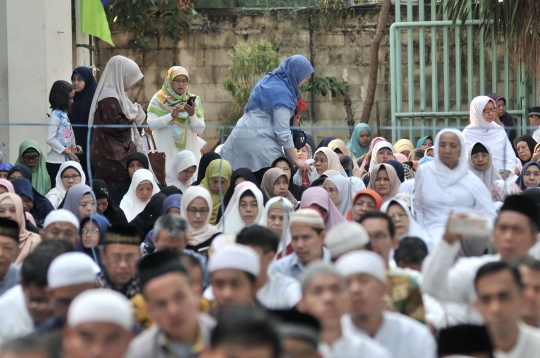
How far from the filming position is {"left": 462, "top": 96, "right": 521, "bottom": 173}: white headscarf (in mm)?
10523

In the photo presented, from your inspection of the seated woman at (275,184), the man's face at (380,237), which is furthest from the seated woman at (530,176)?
the man's face at (380,237)

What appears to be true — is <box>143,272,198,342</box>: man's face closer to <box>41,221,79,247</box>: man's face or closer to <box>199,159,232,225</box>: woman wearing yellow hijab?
<box>41,221,79,247</box>: man's face

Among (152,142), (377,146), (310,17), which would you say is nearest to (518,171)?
(377,146)

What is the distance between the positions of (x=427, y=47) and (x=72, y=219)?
29.3 ft

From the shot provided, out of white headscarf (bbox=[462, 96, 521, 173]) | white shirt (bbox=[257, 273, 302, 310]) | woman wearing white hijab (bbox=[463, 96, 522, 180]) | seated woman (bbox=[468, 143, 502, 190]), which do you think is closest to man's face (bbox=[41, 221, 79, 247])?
white shirt (bbox=[257, 273, 302, 310])

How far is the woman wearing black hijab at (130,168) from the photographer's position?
9266 millimetres

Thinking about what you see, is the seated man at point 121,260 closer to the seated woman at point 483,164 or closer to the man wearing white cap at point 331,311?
the man wearing white cap at point 331,311

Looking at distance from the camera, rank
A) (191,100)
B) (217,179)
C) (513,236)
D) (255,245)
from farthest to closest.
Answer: (191,100) → (217,179) → (255,245) → (513,236)

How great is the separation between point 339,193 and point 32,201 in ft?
7.97

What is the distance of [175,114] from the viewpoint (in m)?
10.1

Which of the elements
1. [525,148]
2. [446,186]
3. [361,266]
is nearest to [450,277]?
[361,266]

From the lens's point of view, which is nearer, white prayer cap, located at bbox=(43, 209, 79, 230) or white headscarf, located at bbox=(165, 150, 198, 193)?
white prayer cap, located at bbox=(43, 209, 79, 230)

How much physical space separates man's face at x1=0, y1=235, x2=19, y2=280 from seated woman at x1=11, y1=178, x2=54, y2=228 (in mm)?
2503

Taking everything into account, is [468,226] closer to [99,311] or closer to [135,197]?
[99,311]
